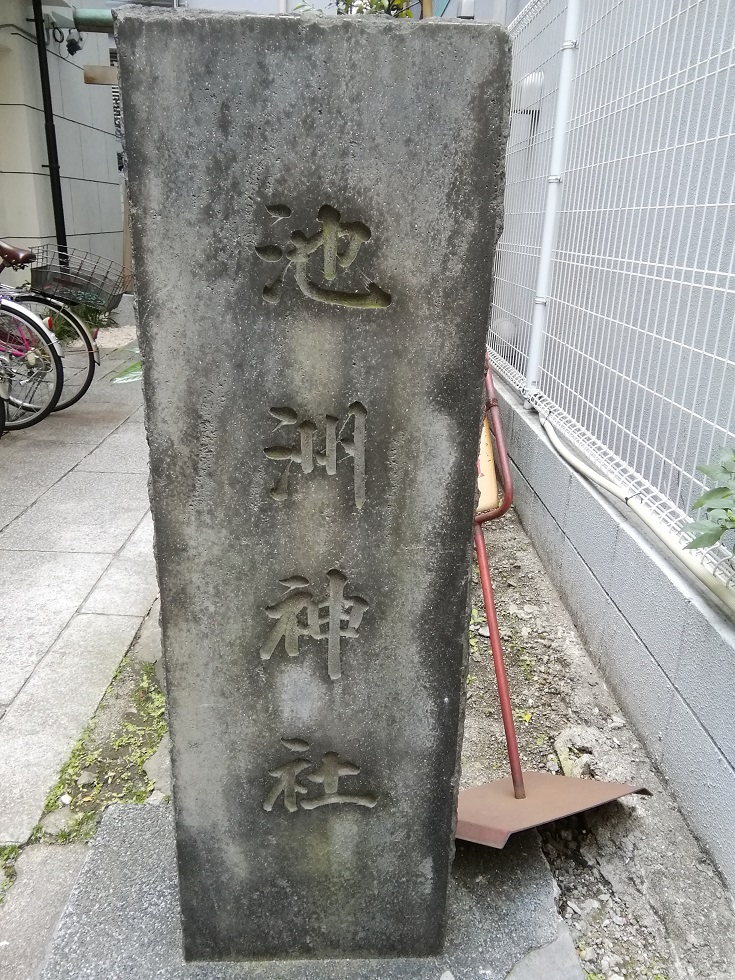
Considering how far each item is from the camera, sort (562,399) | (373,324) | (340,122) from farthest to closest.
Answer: (562,399) < (373,324) < (340,122)

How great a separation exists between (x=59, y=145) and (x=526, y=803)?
424 inches

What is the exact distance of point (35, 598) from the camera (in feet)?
12.4

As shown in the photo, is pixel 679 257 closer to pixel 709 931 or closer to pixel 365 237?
pixel 365 237

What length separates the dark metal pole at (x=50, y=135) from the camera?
8.96 meters

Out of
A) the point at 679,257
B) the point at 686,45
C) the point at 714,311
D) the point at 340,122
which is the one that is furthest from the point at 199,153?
the point at 686,45

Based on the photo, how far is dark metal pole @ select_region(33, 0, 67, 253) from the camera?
8.96 meters

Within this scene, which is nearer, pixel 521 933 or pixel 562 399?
pixel 521 933

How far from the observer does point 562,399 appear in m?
4.26

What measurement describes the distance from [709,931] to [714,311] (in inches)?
78.1

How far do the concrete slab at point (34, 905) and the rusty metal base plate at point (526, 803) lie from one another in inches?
47.4

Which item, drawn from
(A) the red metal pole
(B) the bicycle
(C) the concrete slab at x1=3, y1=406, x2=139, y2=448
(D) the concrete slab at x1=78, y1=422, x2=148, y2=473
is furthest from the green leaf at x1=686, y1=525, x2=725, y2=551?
(B) the bicycle

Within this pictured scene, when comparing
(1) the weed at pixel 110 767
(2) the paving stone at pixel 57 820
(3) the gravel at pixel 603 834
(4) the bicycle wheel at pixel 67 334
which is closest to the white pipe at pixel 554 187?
(3) the gravel at pixel 603 834

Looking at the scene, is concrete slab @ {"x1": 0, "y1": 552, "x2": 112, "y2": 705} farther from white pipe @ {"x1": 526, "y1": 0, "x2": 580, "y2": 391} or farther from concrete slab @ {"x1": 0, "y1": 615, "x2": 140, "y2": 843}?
white pipe @ {"x1": 526, "y1": 0, "x2": 580, "y2": 391}

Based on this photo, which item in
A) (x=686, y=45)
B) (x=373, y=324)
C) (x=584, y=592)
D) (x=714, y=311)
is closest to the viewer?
(x=373, y=324)
